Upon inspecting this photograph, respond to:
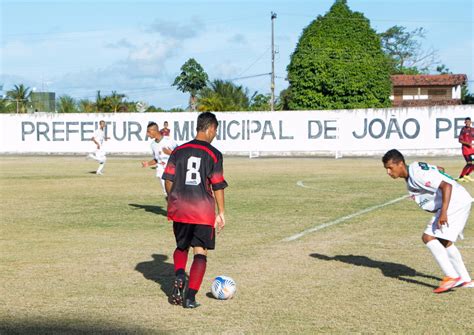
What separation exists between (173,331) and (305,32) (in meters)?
60.8

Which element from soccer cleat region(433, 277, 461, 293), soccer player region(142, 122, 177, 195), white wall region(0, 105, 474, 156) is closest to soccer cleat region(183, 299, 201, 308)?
soccer cleat region(433, 277, 461, 293)

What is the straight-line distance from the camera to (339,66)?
2456 inches

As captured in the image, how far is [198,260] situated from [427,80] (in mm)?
87914

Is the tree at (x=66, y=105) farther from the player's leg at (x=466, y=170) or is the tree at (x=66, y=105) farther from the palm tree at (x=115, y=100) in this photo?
the player's leg at (x=466, y=170)

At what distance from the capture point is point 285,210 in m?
16.7

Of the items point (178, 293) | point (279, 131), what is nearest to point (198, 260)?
point (178, 293)

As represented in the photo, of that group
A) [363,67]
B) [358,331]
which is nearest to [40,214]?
[358,331]

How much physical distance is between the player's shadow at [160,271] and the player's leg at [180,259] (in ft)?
1.84

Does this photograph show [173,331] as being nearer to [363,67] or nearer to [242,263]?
A: [242,263]

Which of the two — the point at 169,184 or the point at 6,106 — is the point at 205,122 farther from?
the point at 6,106

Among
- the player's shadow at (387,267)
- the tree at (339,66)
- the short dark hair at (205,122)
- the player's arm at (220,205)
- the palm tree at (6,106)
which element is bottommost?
the player's shadow at (387,267)

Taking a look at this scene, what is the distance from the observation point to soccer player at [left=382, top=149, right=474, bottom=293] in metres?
8.32

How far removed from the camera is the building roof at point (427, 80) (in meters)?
91.6

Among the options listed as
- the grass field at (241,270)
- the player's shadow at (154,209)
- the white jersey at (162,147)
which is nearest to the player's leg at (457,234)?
the grass field at (241,270)
